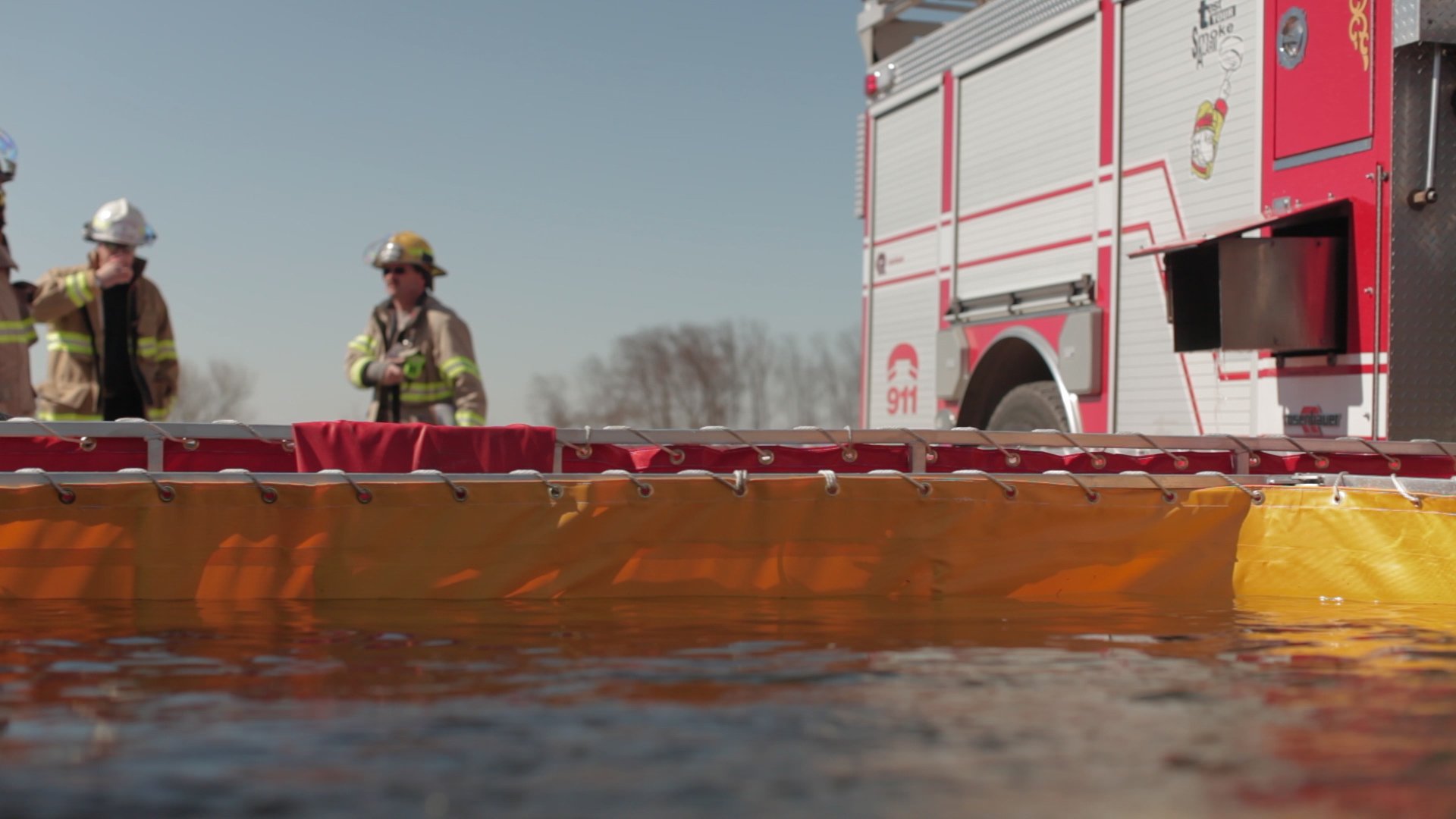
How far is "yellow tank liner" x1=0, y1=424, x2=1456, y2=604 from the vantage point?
3.97m

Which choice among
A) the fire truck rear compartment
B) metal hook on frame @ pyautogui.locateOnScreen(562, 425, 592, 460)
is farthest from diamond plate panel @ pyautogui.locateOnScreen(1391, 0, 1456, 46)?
metal hook on frame @ pyautogui.locateOnScreen(562, 425, 592, 460)

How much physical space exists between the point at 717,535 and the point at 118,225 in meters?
4.68

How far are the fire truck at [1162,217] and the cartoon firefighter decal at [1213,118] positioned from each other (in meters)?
0.01

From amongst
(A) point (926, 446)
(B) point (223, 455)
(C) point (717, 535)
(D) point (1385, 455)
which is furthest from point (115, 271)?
(D) point (1385, 455)

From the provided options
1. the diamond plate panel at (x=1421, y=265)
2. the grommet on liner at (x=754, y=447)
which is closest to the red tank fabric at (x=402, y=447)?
the grommet on liner at (x=754, y=447)

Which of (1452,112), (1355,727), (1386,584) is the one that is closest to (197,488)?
(1355,727)

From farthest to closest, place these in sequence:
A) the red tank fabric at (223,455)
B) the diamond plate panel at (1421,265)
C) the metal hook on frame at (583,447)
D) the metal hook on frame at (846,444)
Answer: the diamond plate panel at (1421,265) → the metal hook on frame at (846,444) → the metal hook on frame at (583,447) → the red tank fabric at (223,455)

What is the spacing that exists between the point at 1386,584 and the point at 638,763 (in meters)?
2.96

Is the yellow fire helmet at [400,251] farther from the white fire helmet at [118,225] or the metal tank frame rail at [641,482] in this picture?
the metal tank frame rail at [641,482]

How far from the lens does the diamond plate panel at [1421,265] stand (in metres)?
6.80

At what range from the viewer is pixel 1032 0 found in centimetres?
969

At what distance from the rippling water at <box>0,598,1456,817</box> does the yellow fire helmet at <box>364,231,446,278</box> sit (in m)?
4.03

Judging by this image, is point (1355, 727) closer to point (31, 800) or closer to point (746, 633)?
point (746, 633)

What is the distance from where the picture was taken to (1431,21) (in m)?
6.63
